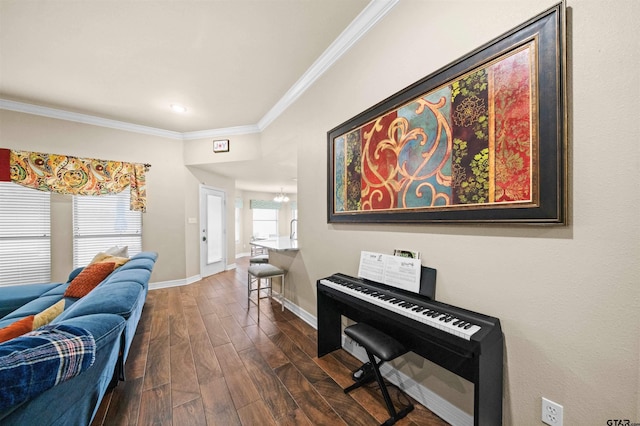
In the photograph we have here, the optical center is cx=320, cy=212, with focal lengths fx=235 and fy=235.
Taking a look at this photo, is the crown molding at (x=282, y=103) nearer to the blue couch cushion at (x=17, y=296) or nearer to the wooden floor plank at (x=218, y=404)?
the blue couch cushion at (x=17, y=296)

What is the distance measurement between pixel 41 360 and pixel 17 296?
8.99 ft

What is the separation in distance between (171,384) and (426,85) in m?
2.80

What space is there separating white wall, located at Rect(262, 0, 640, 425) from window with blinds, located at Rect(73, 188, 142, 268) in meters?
4.58

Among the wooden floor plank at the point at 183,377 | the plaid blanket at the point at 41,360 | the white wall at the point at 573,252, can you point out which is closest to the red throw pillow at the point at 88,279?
the wooden floor plank at the point at 183,377

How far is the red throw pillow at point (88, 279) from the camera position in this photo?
2287mm

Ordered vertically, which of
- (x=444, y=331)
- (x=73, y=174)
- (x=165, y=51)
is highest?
(x=165, y=51)

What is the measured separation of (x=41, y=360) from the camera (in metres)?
0.80

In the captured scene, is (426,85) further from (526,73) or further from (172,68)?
(172,68)

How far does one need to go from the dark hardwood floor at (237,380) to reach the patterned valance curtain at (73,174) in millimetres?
2291

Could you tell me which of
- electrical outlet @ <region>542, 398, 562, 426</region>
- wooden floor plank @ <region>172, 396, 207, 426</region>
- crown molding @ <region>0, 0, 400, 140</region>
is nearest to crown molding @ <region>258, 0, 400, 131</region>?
crown molding @ <region>0, 0, 400, 140</region>

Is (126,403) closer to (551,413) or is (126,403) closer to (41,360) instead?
(41,360)

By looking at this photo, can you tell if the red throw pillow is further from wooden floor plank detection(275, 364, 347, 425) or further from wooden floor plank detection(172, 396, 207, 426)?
wooden floor plank detection(275, 364, 347, 425)

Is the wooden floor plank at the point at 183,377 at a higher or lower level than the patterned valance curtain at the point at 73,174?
lower

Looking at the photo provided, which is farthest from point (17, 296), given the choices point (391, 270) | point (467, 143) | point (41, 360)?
point (467, 143)
